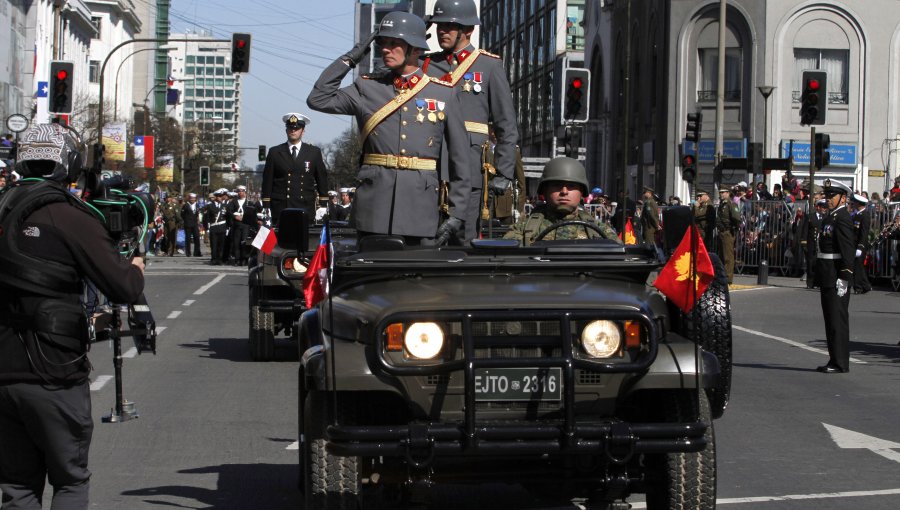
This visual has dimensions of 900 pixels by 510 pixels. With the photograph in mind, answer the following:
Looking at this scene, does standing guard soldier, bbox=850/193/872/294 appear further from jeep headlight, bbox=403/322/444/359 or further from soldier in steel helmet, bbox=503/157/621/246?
jeep headlight, bbox=403/322/444/359

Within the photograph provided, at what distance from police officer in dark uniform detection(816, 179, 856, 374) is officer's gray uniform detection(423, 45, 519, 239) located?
19.2 feet

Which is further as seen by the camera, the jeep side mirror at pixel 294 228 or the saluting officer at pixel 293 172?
the saluting officer at pixel 293 172

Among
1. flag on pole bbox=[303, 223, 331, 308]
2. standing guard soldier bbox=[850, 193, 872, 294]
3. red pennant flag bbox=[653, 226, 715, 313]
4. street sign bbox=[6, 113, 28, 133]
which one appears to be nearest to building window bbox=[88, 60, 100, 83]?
street sign bbox=[6, 113, 28, 133]

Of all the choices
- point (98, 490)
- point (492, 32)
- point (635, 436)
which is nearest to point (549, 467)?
point (635, 436)

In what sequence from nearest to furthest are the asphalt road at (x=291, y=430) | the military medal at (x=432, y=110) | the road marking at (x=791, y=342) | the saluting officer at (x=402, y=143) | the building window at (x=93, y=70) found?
the asphalt road at (x=291, y=430), the saluting officer at (x=402, y=143), the military medal at (x=432, y=110), the road marking at (x=791, y=342), the building window at (x=93, y=70)

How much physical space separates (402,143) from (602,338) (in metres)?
3.44

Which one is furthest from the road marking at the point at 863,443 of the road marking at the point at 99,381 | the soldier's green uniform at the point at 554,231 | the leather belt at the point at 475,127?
the road marking at the point at 99,381

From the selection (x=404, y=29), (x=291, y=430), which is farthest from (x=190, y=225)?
(x=404, y=29)

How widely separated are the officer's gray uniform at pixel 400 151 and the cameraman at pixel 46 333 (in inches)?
136

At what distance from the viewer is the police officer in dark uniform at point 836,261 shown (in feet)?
47.8

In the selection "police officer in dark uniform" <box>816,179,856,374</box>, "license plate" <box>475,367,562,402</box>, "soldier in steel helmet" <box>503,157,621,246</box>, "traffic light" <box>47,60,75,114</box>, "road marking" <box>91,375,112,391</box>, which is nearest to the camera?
"license plate" <box>475,367,562,402</box>

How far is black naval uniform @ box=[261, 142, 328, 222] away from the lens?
1645cm

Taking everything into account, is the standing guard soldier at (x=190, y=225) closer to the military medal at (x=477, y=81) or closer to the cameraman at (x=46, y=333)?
the military medal at (x=477, y=81)

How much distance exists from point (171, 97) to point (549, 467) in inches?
5481
